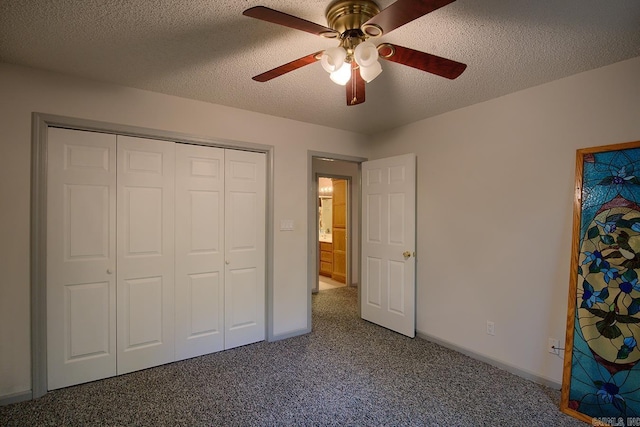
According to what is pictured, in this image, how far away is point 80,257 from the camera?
8.00ft

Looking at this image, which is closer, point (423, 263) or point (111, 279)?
point (111, 279)

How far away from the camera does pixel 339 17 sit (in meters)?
1.55

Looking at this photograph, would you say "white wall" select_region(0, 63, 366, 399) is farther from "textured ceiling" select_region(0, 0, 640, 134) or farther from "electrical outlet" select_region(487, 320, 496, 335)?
"electrical outlet" select_region(487, 320, 496, 335)

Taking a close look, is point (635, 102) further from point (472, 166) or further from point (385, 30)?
point (385, 30)

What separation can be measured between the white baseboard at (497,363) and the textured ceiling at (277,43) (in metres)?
2.30

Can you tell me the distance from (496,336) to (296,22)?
289 cm

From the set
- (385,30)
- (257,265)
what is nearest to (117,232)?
(257,265)

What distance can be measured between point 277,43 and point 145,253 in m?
2.01

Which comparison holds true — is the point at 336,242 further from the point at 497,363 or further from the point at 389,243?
the point at 497,363

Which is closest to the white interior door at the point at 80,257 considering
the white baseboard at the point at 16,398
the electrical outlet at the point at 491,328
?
the white baseboard at the point at 16,398

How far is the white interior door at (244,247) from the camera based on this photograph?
10.2ft

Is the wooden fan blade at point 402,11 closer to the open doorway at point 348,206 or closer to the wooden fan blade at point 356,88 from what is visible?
the wooden fan blade at point 356,88

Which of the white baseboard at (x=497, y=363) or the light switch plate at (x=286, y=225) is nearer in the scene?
the white baseboard at (x=497, y=363)

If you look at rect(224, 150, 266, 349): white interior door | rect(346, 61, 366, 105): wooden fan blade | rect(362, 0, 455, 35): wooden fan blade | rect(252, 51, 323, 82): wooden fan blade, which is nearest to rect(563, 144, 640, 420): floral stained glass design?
rect(346, 61, 366, 105): wooden fan blade
